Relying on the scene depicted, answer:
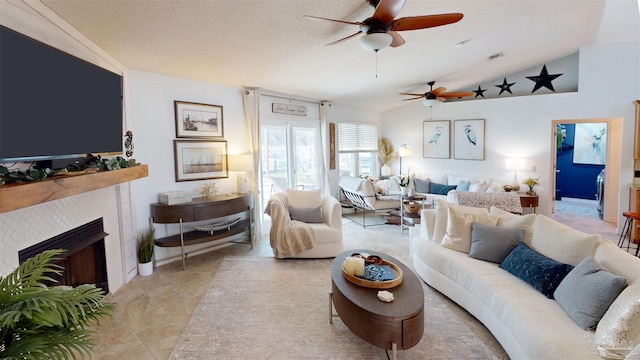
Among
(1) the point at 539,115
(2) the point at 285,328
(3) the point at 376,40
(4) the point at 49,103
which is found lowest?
(2) the point at 285,328

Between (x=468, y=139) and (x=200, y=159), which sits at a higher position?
(x=468, y=139)

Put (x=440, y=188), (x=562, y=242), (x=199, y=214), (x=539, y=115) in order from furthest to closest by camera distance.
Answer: (x=440, y=188) → (x=539, y=115) → (x=199, y=214) → (x=562, y=242)

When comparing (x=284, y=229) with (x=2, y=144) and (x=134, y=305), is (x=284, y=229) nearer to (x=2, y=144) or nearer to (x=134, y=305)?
(x=134, y=305)

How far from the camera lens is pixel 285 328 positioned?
2.57m

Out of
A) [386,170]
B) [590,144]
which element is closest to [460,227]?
[386,170]

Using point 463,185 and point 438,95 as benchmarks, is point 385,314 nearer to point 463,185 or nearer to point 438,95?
point 438,95

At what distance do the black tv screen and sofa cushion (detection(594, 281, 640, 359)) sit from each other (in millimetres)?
3384

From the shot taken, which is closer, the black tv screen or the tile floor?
the black tv screen

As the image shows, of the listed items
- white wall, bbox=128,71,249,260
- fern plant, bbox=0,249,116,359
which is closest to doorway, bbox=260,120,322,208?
white wall, bbox=128,71,249,260

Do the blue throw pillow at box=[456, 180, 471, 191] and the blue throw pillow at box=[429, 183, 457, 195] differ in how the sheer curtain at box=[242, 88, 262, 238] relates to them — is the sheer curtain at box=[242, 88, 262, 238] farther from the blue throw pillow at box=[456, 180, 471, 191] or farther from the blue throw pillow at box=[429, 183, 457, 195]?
the blue throw pillow at box=[456, 180, 471, 191]

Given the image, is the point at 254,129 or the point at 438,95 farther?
the point at 438,95

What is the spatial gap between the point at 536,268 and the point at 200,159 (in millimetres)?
4139

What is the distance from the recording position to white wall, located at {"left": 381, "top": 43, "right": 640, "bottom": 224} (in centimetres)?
517

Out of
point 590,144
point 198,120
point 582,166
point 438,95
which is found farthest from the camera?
point 582,166
